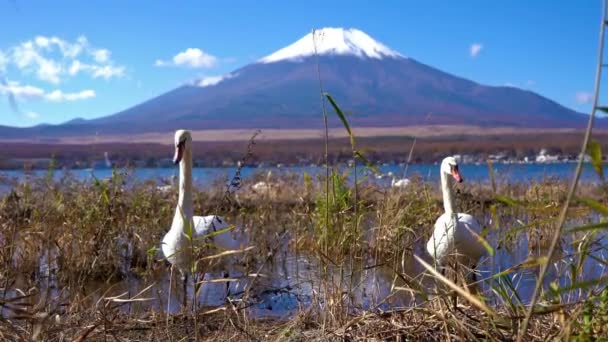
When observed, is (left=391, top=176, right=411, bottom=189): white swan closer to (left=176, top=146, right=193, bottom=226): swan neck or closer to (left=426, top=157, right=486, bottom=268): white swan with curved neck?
(left=426, top=157, right=486, bottom=268): white swan with curved neck

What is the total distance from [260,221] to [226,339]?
19.0ft

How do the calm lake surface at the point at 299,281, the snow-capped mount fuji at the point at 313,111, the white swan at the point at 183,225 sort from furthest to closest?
1. the snow-capped mount fuji at the point at 313,111
2. the white swan at the point at 183,225
3. the calm lake surface at the point at 299,281

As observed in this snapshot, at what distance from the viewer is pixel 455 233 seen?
19.7 ft

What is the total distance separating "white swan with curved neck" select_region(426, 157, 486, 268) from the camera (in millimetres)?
5930

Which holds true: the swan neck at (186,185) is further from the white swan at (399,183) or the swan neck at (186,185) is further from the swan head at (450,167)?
the swan head at (450,167)

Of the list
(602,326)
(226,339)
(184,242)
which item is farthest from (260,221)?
(602,326)

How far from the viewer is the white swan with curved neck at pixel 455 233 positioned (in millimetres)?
5930

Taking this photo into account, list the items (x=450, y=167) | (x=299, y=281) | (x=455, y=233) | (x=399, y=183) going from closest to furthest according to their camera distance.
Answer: (x=299, y=281), (x=455, y=233), (x=450, y=167), (x=399, y=183)

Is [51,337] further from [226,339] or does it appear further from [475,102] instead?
[475,102]

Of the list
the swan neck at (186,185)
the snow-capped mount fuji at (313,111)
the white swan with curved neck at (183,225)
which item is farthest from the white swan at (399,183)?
the snow-capped mount fuji at (313,111)

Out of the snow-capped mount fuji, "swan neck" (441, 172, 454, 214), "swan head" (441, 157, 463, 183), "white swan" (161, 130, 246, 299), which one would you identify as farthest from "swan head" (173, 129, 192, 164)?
the snow-capped mount fuji

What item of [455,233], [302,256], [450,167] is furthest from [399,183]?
[455,233]

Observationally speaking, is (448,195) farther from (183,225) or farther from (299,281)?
(183,225)

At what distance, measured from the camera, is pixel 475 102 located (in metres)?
199
